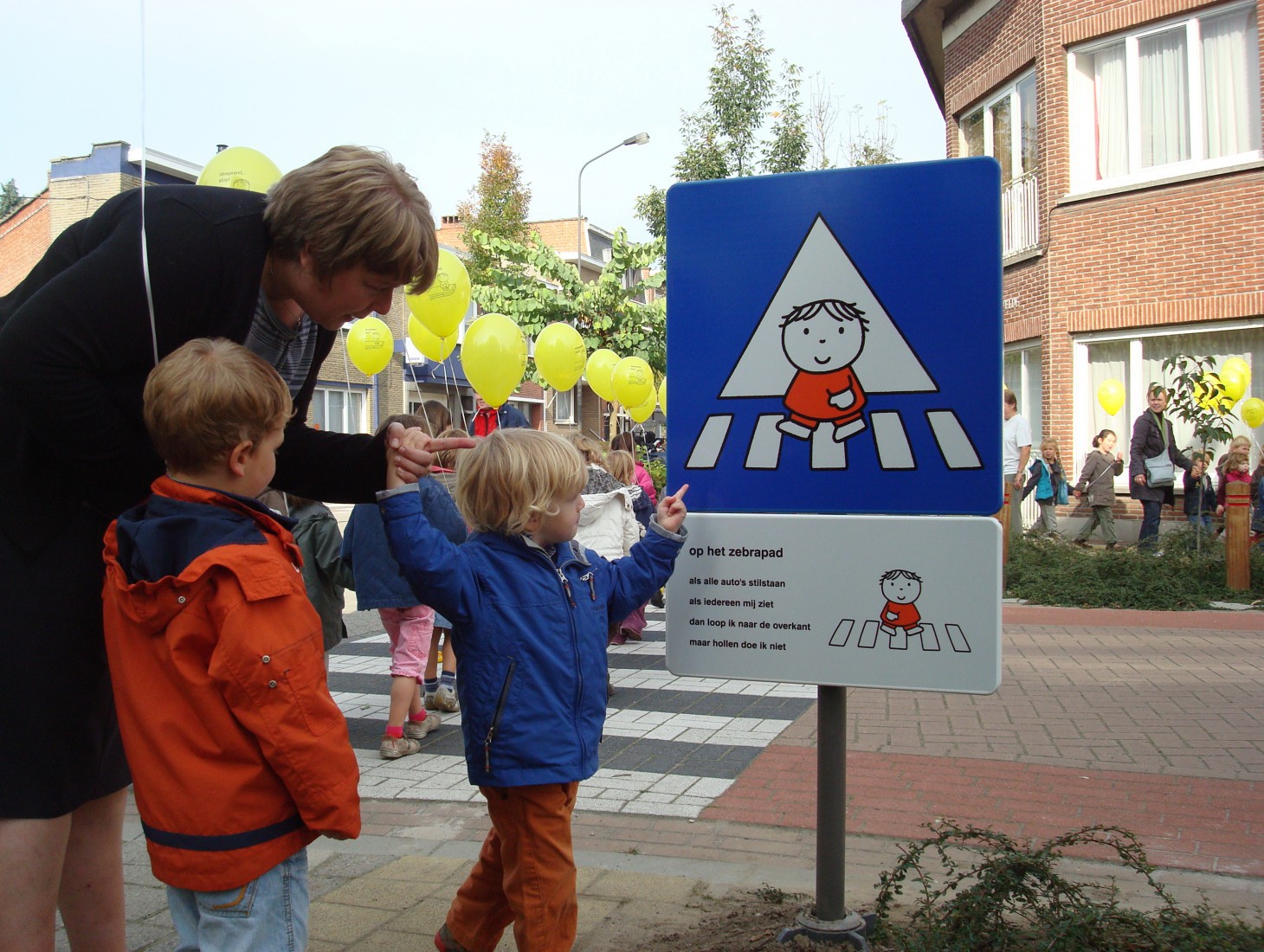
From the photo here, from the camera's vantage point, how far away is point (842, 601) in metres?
2.62

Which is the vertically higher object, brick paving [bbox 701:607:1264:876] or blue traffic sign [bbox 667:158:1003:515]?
blue traffic sign [bbox 667:158:1003:515]

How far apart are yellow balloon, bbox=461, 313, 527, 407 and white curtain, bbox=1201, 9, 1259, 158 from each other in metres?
10.2

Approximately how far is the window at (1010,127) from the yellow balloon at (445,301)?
32.2 ft

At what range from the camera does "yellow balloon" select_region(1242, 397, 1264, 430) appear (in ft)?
45.1

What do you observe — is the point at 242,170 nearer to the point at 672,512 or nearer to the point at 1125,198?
the point at 672,512

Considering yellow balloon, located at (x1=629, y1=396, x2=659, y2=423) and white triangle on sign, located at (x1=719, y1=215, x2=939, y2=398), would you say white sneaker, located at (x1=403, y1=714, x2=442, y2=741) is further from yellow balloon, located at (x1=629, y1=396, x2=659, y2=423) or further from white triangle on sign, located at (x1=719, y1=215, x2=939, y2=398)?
yellow balloon, located at (x1=629, y1=396, x2=659, y2=423)

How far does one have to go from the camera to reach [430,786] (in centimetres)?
503

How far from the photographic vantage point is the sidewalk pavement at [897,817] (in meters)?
3.39

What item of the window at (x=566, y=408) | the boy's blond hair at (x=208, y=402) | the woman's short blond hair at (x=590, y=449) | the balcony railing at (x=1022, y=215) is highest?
the balcony railing at (x=1022, y=215)

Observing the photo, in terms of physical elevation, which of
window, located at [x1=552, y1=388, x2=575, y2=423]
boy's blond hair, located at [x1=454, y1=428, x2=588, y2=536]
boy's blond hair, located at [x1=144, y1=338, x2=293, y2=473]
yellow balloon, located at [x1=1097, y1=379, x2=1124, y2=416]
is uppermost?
window, located at [x1=552, y1=388, x2=575, y2=423]

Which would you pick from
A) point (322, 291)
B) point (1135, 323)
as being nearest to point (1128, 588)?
point (1135, 323)

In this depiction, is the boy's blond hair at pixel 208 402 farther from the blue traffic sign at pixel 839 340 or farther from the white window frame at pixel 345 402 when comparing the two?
the white window frame at pixel 345 402

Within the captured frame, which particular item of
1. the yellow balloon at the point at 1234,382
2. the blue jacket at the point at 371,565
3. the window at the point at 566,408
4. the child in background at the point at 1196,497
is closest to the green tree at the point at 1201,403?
the child in background at the point at 1196,497

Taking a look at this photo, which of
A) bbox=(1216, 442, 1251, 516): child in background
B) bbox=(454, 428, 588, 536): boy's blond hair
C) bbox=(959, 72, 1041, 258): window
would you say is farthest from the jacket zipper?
bbox=(959, 72, 1041, 258): window
